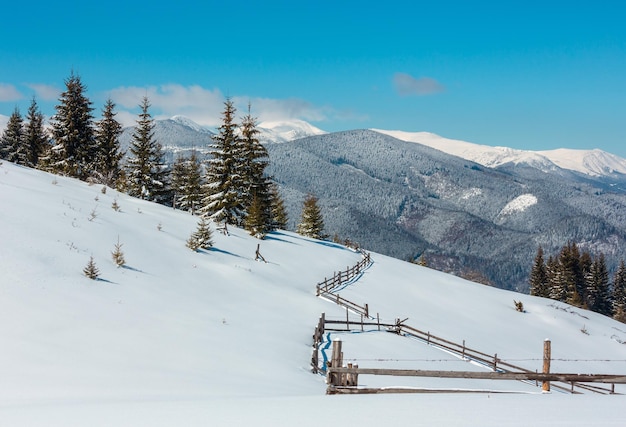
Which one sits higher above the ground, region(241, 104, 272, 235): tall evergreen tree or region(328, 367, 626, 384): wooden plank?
region(241, 104, 272, 235): tall evergreen tree

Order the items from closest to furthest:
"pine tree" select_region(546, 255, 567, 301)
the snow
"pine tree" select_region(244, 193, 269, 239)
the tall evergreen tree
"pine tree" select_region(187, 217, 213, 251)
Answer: the snow
"pine tree" select_region(187, 217, 213, 251)
"pine tree" select_region(244, 193, 269, 239)
the tall evergreen tree
"pine tree" select_region(546, 255, 567, 301)

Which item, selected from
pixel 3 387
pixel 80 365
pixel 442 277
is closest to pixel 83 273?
pixel 80 365

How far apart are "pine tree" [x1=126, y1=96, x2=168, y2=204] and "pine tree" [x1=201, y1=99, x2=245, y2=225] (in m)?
7.33

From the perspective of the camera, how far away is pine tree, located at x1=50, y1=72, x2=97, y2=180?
4431 cm

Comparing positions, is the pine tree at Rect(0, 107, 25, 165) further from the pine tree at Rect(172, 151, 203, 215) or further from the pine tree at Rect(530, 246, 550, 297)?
the pine tree at Rect(530, 246, 550, 297)

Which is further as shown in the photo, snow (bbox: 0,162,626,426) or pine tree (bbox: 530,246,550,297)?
pine tree (bbox: 530,246,550,297)

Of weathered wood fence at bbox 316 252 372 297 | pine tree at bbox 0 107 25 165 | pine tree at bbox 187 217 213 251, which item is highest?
pine tree at bbox 0 107 25 165

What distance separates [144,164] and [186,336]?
36.4 m

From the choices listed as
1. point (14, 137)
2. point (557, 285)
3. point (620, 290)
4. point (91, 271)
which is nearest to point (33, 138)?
point (14, 137)

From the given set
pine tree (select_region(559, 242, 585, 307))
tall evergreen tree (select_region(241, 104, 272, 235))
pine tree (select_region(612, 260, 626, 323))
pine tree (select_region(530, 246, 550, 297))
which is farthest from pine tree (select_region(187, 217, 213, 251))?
pine tree (select_region(612, 260, 626, 323))

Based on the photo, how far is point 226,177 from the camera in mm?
42875

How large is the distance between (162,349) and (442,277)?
3829cm

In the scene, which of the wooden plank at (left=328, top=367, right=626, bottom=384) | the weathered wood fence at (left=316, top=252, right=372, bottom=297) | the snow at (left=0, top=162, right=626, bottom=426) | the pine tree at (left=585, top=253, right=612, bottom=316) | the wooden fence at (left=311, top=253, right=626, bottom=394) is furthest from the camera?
the pine tree at (left=585, top=253, right=612, bottom=316)

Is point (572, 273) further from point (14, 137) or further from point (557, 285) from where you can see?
point (14, 137)
